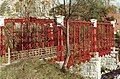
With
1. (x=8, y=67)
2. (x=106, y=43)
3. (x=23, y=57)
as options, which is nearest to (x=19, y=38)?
(x=23, y=57)

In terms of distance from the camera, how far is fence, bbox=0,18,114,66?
12766 mm

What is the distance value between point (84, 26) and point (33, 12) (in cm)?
220

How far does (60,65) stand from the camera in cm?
1330

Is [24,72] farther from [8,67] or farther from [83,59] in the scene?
[83,59]

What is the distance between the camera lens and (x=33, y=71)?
451 inches

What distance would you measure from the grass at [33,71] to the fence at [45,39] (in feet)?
1.97

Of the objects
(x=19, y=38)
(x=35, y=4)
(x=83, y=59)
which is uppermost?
(x=35, y=4)

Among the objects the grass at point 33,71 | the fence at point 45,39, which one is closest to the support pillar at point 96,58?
the fence at point 45,39

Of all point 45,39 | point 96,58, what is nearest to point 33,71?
point 45,39

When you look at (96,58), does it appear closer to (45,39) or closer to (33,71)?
(45,39)

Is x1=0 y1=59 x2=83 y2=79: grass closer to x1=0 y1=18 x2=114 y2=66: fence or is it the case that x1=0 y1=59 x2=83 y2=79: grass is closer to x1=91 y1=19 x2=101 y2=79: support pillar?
x1=0 y1=18 x2=114 y2=66: fence

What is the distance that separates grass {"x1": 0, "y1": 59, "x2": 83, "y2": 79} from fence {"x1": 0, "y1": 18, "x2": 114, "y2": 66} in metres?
0.60

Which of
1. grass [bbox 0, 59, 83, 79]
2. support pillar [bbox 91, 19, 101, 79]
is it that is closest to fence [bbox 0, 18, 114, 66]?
support pillar [bbox 91, 19, 101, 79]

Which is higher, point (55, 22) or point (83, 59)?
point (55, 22)
